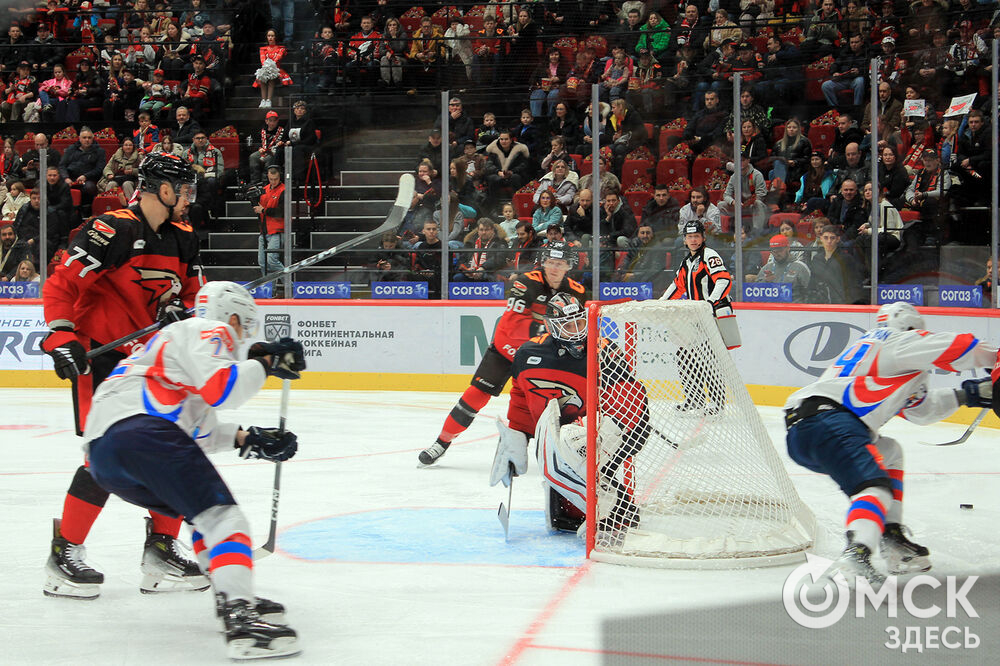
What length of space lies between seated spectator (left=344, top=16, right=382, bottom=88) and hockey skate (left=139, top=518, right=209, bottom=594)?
7988mm

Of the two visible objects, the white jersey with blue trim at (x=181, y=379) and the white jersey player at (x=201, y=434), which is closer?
the white jersey player at (x=201, y=434)

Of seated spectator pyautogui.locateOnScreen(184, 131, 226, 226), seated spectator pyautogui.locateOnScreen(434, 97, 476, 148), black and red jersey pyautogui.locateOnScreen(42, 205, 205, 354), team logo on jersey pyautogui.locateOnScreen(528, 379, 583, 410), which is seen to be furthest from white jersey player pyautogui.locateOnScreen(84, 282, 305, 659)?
seated spectator pyautogui.locateOnScreen(184, 131, 226, 226)

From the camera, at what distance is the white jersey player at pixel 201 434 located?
2.62 metres

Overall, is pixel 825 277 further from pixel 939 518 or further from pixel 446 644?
pixel 446 644

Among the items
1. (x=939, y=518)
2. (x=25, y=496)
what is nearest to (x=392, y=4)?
(x=25, y=496)

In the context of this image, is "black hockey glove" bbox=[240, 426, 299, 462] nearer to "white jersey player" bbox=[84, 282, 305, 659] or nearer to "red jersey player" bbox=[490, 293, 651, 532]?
"white jersey player" bbox=[84, 282, 305, 659]

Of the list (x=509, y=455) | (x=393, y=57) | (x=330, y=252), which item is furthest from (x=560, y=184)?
(x=509, y=455)

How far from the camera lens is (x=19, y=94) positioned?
466 inches

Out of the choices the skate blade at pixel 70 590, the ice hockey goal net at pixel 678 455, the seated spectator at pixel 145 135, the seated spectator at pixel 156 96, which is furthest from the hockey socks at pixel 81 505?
the seated spectator at pixel 156 96

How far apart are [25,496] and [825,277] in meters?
5.44

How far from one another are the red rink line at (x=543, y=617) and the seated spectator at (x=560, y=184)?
5305 millimetres

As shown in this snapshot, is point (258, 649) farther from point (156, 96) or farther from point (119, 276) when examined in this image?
point (156, 96)

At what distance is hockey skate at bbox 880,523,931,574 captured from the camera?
3.40 metres

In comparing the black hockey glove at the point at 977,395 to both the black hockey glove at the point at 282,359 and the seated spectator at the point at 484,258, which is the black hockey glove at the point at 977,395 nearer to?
the black hockey glove at the point at 282,359
